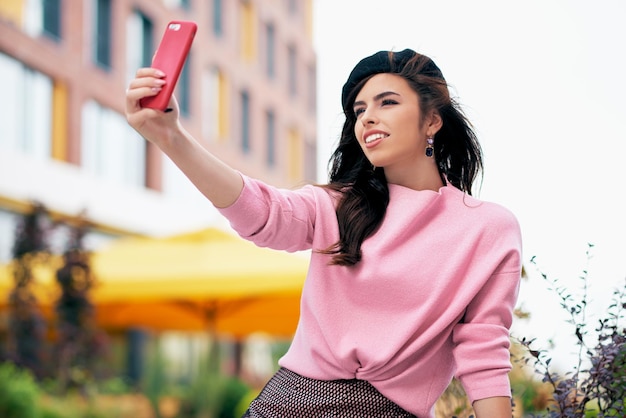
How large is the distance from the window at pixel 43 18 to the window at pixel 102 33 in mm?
1336

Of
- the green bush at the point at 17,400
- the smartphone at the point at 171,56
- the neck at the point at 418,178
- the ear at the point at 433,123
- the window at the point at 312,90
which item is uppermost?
the window at the point at 312,90

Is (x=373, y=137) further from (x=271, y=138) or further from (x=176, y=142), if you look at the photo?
(x=271, y=138)

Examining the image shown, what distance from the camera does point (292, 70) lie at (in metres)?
27.8

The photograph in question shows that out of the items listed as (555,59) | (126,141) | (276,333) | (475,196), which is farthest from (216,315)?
(126,141)

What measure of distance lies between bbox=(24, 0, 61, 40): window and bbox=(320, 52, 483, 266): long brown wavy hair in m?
14.1

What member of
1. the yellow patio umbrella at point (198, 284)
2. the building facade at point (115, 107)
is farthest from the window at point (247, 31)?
the yellow patio umbrella at point (198, 284)

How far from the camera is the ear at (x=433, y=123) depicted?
1830 millimetres

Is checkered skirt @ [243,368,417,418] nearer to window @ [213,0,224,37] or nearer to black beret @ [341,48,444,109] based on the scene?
black beret @ [341,48,444,109]

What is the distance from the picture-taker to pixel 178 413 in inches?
324

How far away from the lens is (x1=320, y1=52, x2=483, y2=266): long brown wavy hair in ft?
5.68

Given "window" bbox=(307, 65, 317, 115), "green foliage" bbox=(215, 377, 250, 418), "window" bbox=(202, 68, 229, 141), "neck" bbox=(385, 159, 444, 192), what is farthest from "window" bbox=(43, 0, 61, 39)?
"neck" bbox=(385, 159, 444, 192)

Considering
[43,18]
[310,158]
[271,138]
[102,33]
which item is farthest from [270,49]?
[43,18]

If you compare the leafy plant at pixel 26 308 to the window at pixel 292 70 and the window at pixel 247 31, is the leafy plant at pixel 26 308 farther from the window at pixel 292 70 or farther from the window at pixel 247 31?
the window at pixel 292 70

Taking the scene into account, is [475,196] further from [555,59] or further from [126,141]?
[126,141]
